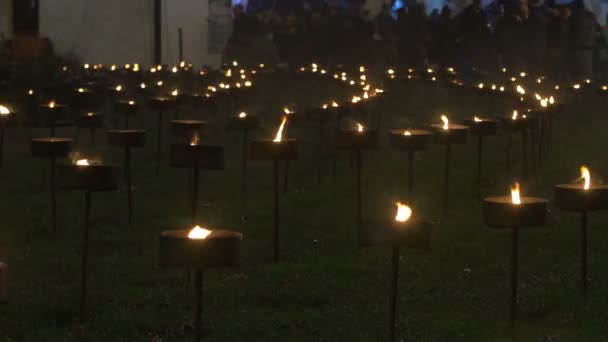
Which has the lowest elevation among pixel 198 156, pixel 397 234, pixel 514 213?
pixel 397 234

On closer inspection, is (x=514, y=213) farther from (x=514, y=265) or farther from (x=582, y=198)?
(x=582, y=198)

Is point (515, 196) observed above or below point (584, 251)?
above

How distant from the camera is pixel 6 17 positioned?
29.2m

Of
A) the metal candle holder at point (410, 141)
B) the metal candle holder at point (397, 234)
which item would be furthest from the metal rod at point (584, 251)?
the metal candle holder at point (410, 141)

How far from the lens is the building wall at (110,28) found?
2978cm

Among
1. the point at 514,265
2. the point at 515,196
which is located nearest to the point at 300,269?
the point at 514,265

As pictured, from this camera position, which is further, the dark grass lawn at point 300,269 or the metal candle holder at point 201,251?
the dark grass lawn at point 300,269

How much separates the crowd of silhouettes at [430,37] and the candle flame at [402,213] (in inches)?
809

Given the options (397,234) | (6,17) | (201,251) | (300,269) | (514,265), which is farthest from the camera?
(6,17)

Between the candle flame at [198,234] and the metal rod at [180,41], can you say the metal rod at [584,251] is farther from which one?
the metal rod at [180,41]

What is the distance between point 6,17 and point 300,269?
2220 centimetres

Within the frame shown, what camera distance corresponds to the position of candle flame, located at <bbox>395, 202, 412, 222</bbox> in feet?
18.8

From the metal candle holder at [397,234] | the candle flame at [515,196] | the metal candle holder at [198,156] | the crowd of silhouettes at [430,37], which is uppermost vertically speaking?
the crowd of silhouettes at [430,37]

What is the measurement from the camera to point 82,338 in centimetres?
660
